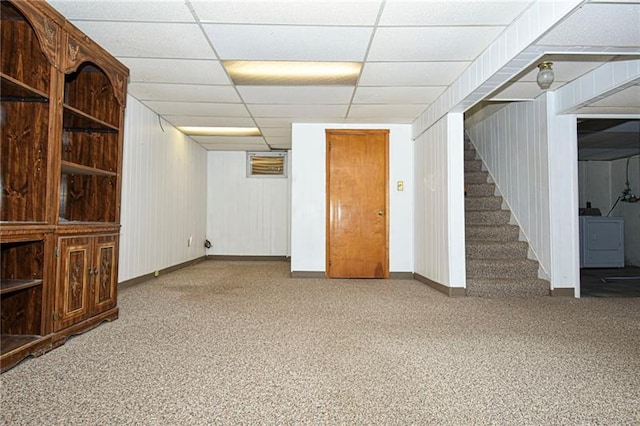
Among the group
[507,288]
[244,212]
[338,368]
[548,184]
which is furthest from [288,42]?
[244,212]

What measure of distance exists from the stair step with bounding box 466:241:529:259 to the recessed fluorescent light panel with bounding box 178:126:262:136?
3640mm

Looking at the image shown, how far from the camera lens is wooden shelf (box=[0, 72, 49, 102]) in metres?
2.04

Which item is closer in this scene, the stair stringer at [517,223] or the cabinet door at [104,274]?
the cabinet door at [104,274]

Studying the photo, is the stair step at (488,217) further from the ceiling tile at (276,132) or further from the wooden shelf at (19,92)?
the wooden shelf at (19,92)

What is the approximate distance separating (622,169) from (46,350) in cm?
1010

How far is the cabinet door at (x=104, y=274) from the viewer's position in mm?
2697

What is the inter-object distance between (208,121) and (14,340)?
3.99 metres

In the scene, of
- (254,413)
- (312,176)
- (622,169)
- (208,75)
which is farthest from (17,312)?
(622,169)

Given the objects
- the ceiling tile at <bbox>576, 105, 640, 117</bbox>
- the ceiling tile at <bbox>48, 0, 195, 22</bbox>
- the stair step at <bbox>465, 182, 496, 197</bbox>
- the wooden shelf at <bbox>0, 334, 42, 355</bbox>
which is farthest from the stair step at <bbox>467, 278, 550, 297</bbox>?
the wooden shelf at <bbox>0, 334, 42, 355</bbox>

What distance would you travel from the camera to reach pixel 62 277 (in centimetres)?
235

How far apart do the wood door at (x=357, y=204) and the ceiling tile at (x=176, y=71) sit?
2120 mm

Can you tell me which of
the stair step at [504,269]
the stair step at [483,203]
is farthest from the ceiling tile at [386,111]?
the stair step at [504,269]

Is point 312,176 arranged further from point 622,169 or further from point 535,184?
point 622,169

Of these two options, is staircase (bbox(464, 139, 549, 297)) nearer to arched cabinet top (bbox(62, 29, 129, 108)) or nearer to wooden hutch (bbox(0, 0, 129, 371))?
wooden hutch (bbox(0, 0, 129, 371))
